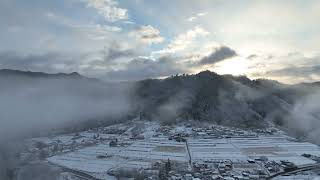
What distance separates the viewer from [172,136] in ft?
247

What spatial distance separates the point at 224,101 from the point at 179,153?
38.2 metres

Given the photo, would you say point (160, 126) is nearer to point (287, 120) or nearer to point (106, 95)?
point (287, 120)

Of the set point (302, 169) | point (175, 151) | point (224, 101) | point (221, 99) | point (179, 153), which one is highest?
point (221, 99)

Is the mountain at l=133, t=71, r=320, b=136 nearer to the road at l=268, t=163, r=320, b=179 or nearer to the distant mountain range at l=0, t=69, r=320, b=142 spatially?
the distant mountain range at l=0, t=69, r=320, b=142

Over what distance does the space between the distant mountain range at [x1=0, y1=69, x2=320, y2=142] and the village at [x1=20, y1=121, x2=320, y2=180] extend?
258 inches

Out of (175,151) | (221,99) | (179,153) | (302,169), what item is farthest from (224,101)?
(302,169)

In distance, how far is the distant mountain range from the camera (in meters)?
88.8

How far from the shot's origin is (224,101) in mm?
95562

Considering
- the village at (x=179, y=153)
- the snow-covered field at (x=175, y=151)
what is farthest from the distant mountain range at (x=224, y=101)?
the snow-covered field at (x=175, y=151)

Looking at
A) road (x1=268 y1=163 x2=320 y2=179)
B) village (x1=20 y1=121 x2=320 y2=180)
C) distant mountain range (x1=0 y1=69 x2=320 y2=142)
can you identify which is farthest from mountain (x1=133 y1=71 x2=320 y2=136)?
road (x1=268 y1=163 x2=320 y2=179)

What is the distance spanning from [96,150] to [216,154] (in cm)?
1858

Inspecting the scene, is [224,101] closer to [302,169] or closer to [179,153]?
[179,153]

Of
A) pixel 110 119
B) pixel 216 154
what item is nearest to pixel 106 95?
pixel 110 119

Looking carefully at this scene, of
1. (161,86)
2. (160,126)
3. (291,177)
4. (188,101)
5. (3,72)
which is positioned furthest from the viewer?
(3,72)
